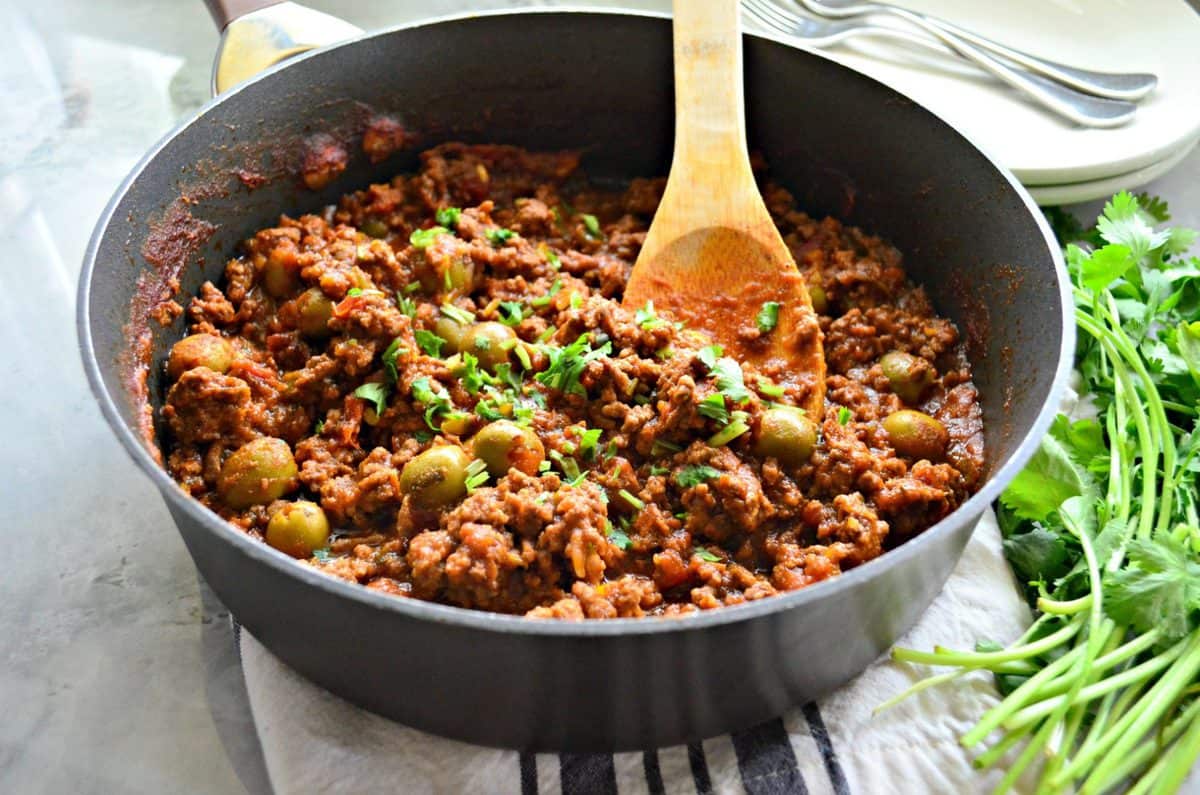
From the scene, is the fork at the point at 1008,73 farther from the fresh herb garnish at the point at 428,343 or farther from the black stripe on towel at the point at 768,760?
the black stripe on towel at the point at 768,760

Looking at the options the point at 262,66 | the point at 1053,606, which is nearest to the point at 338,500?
the point at 262,66

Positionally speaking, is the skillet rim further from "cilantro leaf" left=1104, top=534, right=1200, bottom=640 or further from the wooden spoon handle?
the wooden spoon handle

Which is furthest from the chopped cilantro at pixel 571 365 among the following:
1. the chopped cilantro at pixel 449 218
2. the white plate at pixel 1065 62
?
the white plate at pixel 1065 62

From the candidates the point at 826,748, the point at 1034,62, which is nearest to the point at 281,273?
the point at 826,748

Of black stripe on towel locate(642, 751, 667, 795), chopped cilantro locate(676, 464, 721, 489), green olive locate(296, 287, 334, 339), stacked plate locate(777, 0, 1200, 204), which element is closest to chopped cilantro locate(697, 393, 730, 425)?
chopped cilantro locate(676, 464, 721, 489)

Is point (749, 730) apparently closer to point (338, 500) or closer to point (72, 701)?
point (338, 500)
